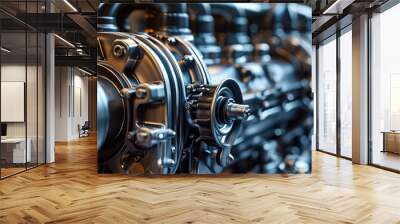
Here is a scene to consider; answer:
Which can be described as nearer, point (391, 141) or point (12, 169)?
point (12, 169)

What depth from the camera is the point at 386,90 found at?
250 inches

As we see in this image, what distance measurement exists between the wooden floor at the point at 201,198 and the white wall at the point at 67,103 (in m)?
7.84

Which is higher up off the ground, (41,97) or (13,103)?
(41,97)

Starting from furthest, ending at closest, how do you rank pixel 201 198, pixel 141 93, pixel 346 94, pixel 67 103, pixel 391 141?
1. pixel 67 103
2. pixel 346 94
3. pixel 391 141
4. pixel 141 93
5. pixel 201 198

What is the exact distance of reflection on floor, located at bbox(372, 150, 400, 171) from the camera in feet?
20.4

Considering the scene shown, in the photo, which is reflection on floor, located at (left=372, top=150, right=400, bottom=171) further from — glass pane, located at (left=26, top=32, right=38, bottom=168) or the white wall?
the white wall

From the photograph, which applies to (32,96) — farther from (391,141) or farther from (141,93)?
(391,141)

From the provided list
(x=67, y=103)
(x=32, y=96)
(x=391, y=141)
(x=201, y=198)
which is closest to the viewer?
(x=201, y=198)

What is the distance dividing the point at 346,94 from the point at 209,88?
3.87 m

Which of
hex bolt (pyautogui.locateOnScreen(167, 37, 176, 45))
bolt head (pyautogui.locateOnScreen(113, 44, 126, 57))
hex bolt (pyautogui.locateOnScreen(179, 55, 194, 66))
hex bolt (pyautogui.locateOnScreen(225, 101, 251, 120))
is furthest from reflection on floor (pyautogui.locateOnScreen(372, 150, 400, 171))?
bolt head (pyautogui.locateOnScreen(113, 44, 126, 57))

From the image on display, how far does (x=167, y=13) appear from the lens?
18.2ft

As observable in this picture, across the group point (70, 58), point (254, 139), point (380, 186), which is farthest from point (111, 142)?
point (70, 58)

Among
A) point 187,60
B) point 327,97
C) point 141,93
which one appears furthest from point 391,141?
point 141,93

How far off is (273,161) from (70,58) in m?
7.36
